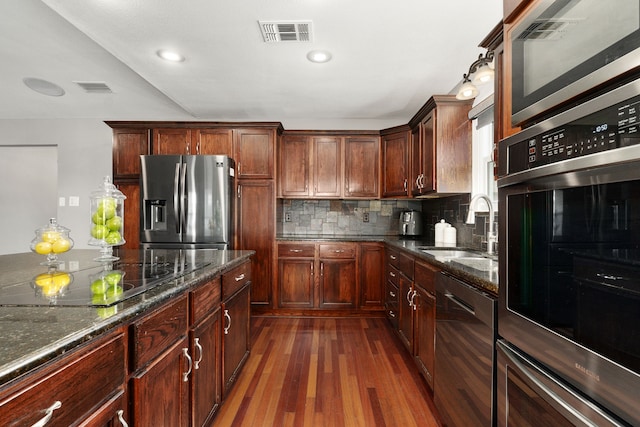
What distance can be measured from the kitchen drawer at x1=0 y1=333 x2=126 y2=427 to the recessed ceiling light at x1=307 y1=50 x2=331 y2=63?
7.54ft

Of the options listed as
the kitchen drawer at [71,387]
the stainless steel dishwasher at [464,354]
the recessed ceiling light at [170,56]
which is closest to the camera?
the kitchen drawer at [71,387]

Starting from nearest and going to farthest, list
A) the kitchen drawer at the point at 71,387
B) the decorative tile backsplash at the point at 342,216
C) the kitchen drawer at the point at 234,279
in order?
the kitchen drawer at the point at 71,387
the kitchen drawer at the point at 234,279
the decorative tile backsplash at the point at 342,216

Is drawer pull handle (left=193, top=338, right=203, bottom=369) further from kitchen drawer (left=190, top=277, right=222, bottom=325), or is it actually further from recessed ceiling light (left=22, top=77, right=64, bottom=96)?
recessed ceiling light (left=22, top=77, right=64, bottom=96)

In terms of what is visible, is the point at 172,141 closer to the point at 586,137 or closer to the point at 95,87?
the point at 95,87

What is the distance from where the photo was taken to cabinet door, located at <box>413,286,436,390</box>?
77.4 inches

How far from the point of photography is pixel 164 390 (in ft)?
3.75

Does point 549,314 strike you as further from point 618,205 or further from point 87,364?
point 87,364

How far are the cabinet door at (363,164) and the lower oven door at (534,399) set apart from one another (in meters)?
2.97

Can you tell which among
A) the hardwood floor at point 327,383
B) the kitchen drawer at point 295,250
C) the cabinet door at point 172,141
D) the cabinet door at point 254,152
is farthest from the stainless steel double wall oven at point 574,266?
the cabinet door at point 172,141

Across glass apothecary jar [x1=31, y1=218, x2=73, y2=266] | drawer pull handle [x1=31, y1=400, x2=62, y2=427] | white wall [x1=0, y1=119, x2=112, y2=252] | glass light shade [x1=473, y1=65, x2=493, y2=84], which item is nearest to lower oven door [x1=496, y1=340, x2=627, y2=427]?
drawer pull handle [x1=31, y1=400, x2=62, y2=427]

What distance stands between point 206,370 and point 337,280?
7.39ft

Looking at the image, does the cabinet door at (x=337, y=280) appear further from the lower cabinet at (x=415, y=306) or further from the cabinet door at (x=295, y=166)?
the cabinet door at (x=295, y=166)

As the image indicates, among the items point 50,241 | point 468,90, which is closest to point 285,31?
point 468,90

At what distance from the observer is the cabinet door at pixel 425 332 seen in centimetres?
197
